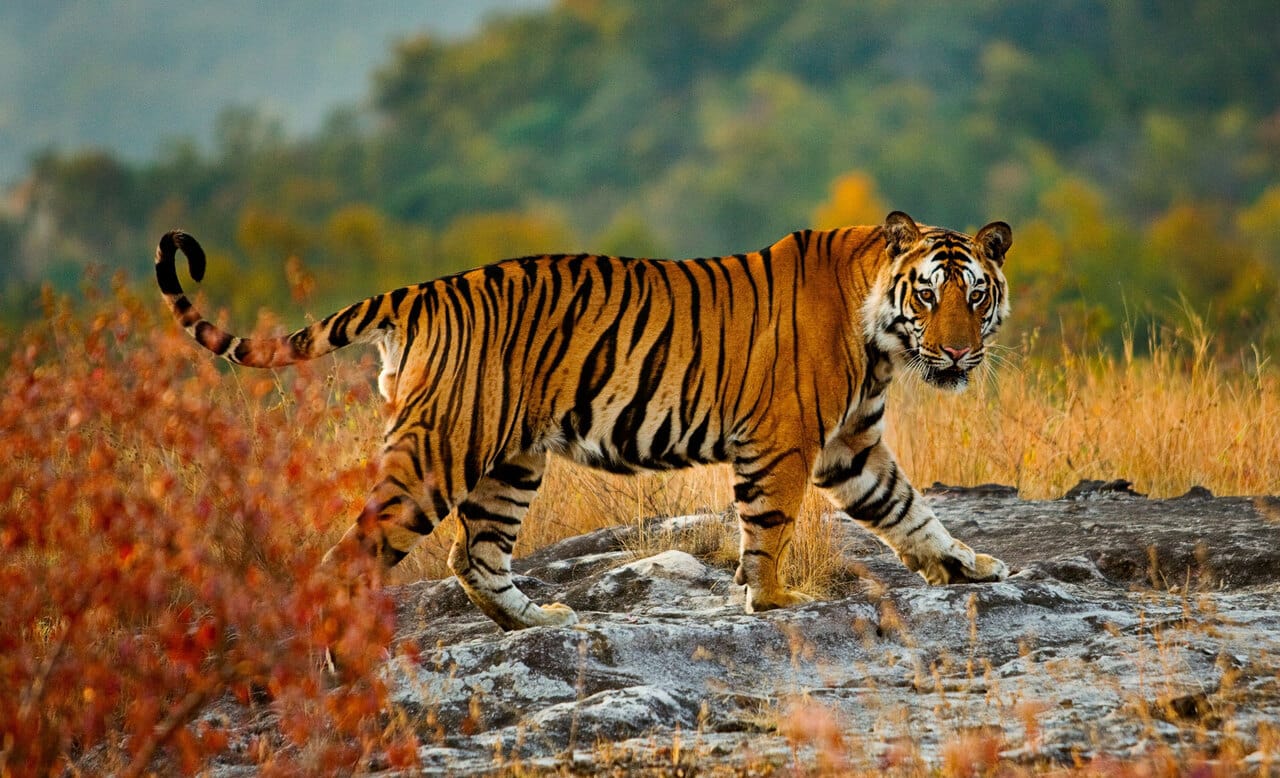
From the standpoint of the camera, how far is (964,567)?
6367 millimetres

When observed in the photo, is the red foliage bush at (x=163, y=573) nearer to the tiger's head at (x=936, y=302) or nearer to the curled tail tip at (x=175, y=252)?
the curled tail tip at (x=175, y=252)

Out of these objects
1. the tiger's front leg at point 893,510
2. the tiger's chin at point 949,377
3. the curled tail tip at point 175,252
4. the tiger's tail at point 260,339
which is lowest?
the tiger's front leg at point 893,510

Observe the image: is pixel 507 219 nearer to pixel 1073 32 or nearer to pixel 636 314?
pixel 1073 32

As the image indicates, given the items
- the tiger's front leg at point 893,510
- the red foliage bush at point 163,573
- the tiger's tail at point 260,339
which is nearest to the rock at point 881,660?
the tiger's front leg at point 893,510

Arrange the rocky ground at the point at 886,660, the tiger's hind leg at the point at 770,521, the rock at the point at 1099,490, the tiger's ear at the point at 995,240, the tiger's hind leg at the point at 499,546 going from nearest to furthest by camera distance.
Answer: the rocky ground at the point at 886,660
the tiger's hind leg at the point at 770,521
the tiger's hind leg at the point at 499,546
the tiger's ear at the point at 995,240
the rock at the point at 1099,490

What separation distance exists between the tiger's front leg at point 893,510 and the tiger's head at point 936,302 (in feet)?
1.41

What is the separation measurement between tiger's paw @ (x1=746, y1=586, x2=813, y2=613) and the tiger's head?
94 centimetres

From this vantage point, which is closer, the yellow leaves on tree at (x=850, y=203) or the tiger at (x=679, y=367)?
the tiger at (x=679, y=367)

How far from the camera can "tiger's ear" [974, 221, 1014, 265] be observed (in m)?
6.31

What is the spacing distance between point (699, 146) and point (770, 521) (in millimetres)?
62867

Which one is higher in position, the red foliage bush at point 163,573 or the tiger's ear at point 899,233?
the tiger's ear at point 899,233

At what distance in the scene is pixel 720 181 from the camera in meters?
61.9

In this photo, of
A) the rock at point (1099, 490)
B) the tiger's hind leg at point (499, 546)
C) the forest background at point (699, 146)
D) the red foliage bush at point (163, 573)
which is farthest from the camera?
the forest background at point (699, 146)

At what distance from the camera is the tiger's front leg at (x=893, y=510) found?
6379 millimetres
